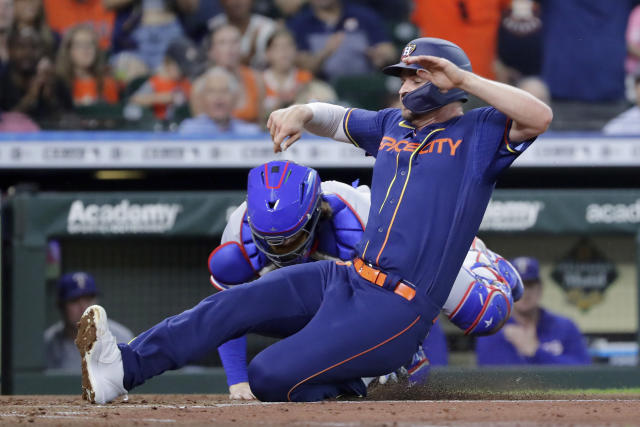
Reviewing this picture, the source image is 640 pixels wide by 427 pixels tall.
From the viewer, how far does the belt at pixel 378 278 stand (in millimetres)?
3982

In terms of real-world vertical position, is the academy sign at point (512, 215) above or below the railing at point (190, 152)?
below

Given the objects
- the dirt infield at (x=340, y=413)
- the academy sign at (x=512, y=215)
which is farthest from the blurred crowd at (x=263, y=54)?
the dirt infield at (x=340, y=413)

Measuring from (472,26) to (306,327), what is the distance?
575 centimetres

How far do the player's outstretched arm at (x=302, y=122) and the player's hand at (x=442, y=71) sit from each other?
62 centimetres

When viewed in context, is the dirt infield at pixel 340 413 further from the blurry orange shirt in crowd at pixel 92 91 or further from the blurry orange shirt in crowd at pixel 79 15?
the blurry orange shirt in crowd at pixel 79 15

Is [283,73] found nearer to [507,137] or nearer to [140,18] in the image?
[140,18]

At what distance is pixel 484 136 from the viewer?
155 inches

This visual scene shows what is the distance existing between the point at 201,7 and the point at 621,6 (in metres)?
3.80

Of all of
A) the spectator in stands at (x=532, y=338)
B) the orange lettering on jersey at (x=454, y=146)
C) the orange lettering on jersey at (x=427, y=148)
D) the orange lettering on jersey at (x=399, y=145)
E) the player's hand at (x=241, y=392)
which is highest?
the orange lettering on jersey at (x=454, y=146)

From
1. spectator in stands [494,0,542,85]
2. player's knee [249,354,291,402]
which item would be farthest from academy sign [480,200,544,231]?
player's knee [249,354,291,402]

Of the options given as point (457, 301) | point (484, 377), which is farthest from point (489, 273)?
point (484, 377)

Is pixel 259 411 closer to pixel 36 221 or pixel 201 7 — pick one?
pixel 36 221

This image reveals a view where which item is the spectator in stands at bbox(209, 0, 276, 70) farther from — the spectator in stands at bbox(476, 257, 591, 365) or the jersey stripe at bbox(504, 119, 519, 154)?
the jersey stripe at bbox(504, 119, 519, 154)

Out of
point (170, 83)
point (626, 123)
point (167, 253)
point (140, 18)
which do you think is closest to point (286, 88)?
point (170, 83)
